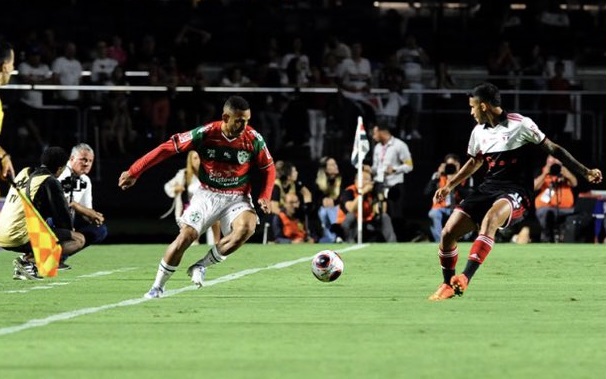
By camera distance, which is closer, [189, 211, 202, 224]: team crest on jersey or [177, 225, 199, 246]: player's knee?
[177, 225, 199, 246]: player's knee

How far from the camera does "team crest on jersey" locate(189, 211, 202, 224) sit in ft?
48.1

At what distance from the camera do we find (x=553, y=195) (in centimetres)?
2784

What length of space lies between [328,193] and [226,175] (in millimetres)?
13379

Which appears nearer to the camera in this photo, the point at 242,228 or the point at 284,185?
the point at 242,228

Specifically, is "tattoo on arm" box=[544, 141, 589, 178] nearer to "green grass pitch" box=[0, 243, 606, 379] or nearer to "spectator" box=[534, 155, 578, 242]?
"green grass pitch" box=[0, 243, 606, 379]

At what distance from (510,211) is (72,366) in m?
6.70

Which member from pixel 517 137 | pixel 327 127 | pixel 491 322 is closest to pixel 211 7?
pixel 327 127

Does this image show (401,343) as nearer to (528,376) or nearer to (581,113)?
(528,376)

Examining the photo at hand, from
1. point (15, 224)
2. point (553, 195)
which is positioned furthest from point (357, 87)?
point (15, 224)

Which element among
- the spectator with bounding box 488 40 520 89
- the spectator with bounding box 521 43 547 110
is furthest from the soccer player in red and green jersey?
the spectator with bounding box 488 40 520 89

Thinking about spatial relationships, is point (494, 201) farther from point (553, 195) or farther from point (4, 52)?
point (553, 195)

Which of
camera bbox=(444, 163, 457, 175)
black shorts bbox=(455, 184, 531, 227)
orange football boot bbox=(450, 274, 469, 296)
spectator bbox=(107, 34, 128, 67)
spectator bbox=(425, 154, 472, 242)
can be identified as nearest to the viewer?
orange football boot bbox=(450, 274, 469, 296)

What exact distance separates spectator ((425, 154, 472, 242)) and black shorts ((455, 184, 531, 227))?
11635 millimetres

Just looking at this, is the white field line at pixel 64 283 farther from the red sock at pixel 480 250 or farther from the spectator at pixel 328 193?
the spectator at pixel 328 193
